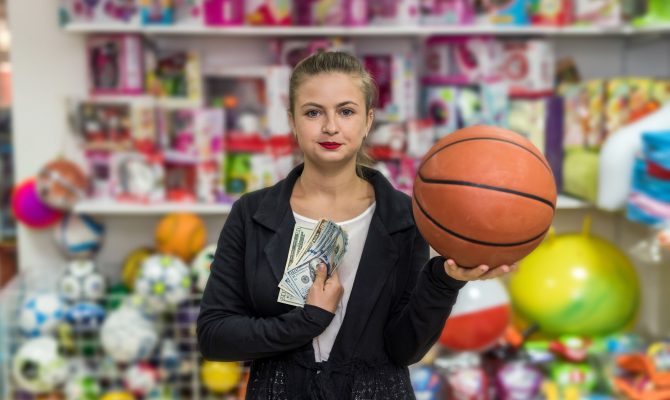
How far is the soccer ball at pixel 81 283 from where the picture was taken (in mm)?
2916

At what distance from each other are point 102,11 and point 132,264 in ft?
3.36

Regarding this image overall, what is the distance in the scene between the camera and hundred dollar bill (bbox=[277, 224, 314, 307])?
4.30 ft

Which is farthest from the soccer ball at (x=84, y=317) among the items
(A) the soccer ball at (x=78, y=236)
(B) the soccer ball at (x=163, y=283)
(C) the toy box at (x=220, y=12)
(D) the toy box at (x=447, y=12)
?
(D) the toy box at (x=447, y=12)

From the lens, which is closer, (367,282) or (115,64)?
(367,282)

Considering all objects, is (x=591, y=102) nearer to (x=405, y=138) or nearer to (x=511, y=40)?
(x=511, y=40)

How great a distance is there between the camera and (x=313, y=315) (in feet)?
4.16

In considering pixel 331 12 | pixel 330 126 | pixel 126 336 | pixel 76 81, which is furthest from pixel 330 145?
pixel 76 81

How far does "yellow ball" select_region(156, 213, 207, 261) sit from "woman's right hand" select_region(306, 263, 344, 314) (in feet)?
5.71

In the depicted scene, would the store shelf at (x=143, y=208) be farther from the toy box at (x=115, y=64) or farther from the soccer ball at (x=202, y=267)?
the toy box at (x=115, y=64)

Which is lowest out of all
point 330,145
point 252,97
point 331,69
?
point 252,97

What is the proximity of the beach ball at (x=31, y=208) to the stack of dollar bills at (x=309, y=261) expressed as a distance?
2.06m

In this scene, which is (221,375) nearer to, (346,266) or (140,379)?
(140,379)

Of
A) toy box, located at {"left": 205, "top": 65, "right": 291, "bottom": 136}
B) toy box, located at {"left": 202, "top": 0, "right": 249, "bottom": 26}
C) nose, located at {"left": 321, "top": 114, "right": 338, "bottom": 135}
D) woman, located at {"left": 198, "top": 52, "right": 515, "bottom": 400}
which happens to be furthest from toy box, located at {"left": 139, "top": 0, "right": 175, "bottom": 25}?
nose, located at {"left": 321, "top": 114, "right": 338, "bottom": 135}

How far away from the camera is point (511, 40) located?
319 centimetres
